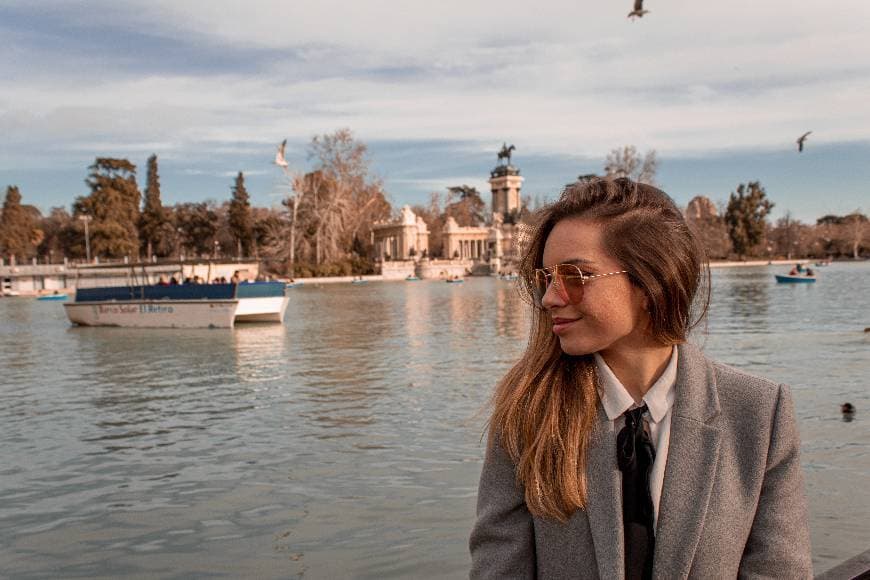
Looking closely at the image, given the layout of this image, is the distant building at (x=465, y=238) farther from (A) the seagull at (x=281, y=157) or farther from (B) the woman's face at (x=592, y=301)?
(B) the woman's face at (x=592, y=301)

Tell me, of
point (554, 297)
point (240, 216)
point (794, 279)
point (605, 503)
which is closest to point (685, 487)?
point (605, 503)

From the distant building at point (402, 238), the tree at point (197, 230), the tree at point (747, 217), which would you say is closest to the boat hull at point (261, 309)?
the distant building at point (402, 238)

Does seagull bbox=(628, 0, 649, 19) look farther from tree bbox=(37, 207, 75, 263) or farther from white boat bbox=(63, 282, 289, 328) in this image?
tree bbox=(37, 207, 75, 263)

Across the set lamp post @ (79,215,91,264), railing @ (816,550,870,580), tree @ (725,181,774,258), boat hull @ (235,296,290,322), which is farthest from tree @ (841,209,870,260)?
railing @ (816,550,870,580)

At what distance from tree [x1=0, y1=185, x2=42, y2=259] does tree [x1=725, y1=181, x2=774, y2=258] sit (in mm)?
76447

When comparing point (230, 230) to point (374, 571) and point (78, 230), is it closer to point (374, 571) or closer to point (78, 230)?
point (78, 230)

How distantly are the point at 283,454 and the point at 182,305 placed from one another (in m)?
17.3

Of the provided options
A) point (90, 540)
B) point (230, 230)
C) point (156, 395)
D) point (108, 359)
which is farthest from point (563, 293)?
point (230, 230)

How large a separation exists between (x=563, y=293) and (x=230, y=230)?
7784 cm

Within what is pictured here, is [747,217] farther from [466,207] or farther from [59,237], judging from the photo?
[59,237]

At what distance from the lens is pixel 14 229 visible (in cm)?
6831

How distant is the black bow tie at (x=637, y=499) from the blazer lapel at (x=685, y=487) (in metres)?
0.05

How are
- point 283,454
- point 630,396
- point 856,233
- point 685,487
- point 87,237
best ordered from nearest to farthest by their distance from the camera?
point 685,487 < point 630,396 < point 283,454 < point 87,237 < point 856,233

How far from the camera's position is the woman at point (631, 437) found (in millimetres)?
1646
